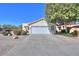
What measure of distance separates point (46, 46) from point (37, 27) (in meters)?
1.00

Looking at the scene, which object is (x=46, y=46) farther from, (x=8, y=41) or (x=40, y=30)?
(x=8, y=41)

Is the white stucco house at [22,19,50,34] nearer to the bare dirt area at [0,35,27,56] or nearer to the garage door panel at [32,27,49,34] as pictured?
the garage door panel at [32,27,49,34]

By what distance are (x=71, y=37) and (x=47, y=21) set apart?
4.26 ft

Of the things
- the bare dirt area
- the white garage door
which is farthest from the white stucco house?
the bare dirt area

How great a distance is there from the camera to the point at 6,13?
10469 millimetres

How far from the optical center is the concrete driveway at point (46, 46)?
10184mm

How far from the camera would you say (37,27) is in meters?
11.4

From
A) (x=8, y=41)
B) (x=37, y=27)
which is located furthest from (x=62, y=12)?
(x=8, y=41)

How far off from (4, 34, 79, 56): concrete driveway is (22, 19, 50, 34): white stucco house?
226mm

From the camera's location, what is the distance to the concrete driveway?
1018cm

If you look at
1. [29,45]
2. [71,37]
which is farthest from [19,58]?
[71,37]

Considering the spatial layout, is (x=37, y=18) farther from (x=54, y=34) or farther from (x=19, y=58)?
(x=19, y=58)

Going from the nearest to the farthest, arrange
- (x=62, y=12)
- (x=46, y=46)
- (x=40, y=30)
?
(x=46, y=46) → (x=40, y=30) → (x=62, y=12)

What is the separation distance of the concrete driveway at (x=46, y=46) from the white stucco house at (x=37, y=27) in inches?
8.9
